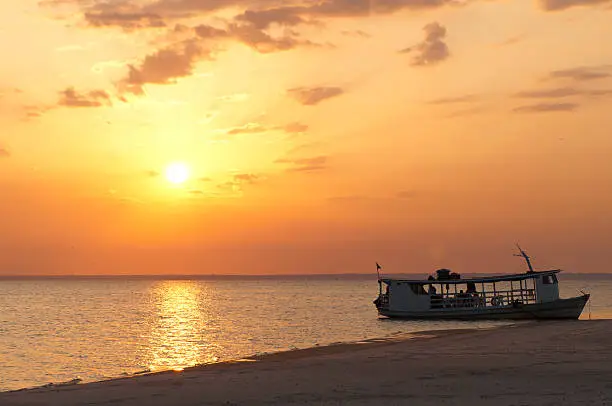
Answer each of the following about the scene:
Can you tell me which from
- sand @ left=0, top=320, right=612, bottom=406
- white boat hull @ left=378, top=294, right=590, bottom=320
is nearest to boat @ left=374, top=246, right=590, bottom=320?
white boat hull @ left=378, top=294, right=590, bottom=320

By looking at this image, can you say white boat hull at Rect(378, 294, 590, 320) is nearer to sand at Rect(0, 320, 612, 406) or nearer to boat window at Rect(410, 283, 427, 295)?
boat window at Rect(410, 283, 427, 295)

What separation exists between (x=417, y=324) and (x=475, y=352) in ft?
128

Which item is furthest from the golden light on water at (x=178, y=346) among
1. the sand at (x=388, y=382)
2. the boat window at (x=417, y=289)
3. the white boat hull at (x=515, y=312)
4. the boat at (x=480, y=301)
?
the boat window at (x=417, y=289)

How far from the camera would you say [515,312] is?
69.3 m

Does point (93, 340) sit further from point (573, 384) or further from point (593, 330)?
point (573, 384)

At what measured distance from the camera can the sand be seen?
22.0 meters

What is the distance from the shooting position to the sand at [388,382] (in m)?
22.0

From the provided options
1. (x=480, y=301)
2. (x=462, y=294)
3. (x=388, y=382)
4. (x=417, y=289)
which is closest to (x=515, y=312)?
(x=480, y=301)

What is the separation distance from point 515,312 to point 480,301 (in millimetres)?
3753

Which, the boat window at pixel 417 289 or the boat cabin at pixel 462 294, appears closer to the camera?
the boat cabin at pixel 462 294

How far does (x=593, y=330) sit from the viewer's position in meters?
47.0

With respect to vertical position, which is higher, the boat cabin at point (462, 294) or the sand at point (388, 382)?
the boat cabin at point (462, 294)

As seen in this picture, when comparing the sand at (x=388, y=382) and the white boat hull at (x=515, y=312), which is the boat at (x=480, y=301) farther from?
the sand at (x=388, y=382)

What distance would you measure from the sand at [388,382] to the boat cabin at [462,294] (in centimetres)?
3099
